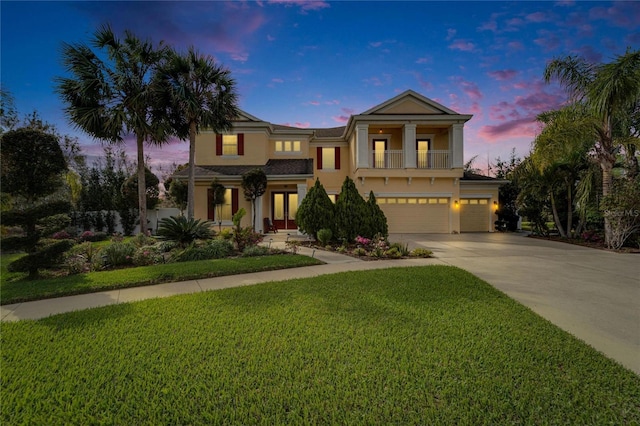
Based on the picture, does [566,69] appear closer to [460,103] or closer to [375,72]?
[460,103]

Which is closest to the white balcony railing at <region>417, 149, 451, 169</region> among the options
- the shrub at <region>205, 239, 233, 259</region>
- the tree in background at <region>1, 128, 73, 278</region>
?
the shrub at <region>205, 239, 233, 259</region>

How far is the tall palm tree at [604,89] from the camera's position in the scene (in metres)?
8.88

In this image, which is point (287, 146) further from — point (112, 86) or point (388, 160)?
point (112, 86)

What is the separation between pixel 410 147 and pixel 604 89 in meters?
7.78

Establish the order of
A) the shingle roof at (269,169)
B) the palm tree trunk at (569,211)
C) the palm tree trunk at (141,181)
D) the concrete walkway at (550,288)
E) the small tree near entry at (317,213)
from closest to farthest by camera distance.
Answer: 1. the concrete walkway at (550,288)
2. the small tree near entry at (317,213)
3. the palm tree trunk at (141,181)
4. the palm tree trunk at (569,211)
5. the shingle roof at (269,169)

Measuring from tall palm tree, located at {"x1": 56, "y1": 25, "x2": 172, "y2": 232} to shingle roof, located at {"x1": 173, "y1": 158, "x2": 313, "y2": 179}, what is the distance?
407 cm

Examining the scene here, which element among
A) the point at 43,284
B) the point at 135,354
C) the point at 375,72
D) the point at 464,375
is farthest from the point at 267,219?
the point at 464,375

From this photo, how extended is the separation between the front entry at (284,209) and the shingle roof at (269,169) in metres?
1.52

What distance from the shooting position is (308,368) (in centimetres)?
245

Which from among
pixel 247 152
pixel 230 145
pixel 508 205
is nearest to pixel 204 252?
pixel 247 152

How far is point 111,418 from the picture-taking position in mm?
1906

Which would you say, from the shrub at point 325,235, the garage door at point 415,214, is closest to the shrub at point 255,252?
the shrub at point 325,235

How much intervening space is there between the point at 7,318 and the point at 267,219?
11.6 meters

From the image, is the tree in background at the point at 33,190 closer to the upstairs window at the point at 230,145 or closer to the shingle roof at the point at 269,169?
the shingle roof at the point at 269,169
